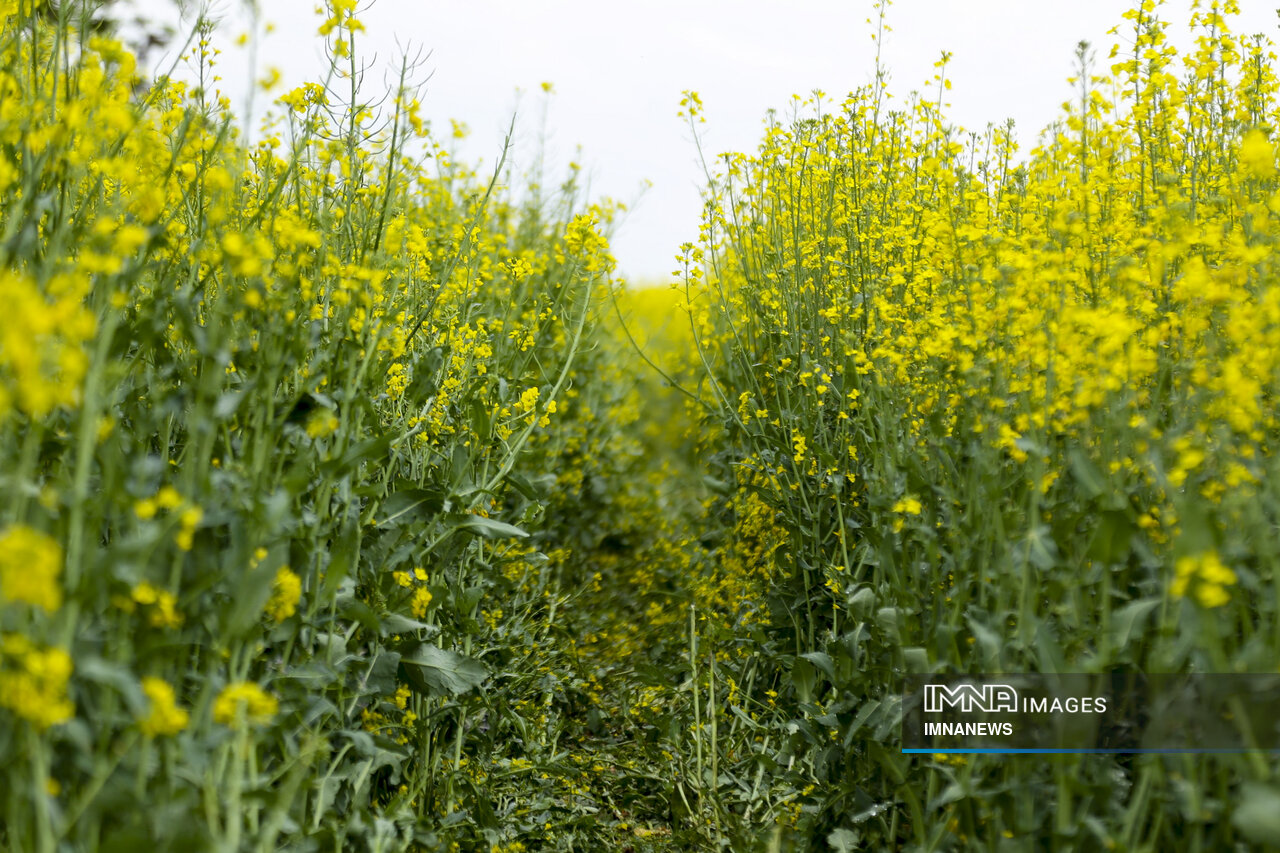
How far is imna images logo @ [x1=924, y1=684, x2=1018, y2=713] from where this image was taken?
6.97 ft

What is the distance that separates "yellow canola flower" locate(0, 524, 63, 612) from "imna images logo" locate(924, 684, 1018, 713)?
1812mm

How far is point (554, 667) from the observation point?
3.97 metres

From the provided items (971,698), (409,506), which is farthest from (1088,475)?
(409,506)

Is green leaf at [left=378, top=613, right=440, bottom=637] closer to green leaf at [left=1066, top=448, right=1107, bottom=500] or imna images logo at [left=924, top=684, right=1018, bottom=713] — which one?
imna images logo at [left=924, top=684, right=1018, bottom=713]

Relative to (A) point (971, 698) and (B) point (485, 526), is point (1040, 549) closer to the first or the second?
(A) point (971, 698)

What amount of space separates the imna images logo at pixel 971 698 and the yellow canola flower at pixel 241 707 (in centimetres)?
148

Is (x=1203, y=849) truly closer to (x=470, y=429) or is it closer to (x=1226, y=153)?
(x=470, y=429)

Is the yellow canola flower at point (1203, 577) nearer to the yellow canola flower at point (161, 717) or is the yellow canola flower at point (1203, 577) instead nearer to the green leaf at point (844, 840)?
the green leaf at point (844, 840)

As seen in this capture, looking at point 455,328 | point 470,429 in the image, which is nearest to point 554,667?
point 470,429

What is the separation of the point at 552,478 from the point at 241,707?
8.92 feet

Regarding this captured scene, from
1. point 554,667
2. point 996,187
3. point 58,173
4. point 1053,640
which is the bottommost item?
point 554,667

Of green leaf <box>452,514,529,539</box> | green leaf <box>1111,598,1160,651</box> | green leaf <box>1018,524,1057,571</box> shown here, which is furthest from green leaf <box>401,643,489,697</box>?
green leaf <box>1111,598,1160,651</box>

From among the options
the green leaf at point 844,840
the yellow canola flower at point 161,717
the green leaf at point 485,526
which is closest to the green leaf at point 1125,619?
the green leaf at point 844,840

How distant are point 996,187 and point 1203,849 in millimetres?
2690
